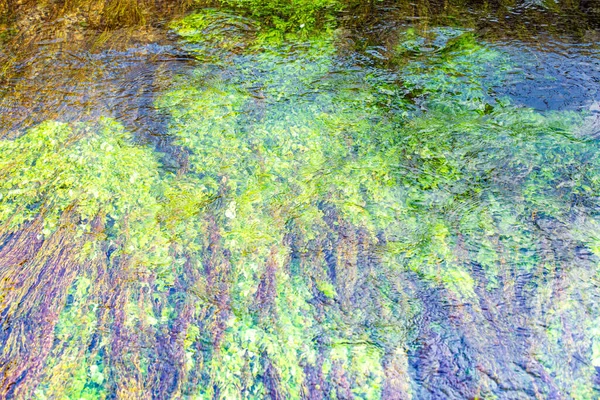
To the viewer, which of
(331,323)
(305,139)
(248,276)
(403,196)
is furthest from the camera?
(305,139)

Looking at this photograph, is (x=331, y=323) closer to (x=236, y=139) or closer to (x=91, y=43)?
(x=236, y=139)

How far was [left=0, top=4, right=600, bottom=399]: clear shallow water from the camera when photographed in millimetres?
2180

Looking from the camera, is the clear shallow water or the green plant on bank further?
the green plant on bank

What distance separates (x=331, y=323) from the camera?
2311 mm

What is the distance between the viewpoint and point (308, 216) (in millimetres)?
2762

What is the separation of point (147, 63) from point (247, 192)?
5.57ft

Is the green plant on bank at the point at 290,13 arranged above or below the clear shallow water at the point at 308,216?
above

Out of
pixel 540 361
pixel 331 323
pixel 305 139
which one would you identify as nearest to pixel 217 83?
pixel 305 139

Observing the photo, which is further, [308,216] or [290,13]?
[290,13]

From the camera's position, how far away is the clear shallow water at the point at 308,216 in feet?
7.15

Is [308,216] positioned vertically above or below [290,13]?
below

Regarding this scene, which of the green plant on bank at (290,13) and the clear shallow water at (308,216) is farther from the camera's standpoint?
the green plant on bank at (290,13)

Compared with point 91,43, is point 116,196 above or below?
below

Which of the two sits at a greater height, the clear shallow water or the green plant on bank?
the green plant on bank
